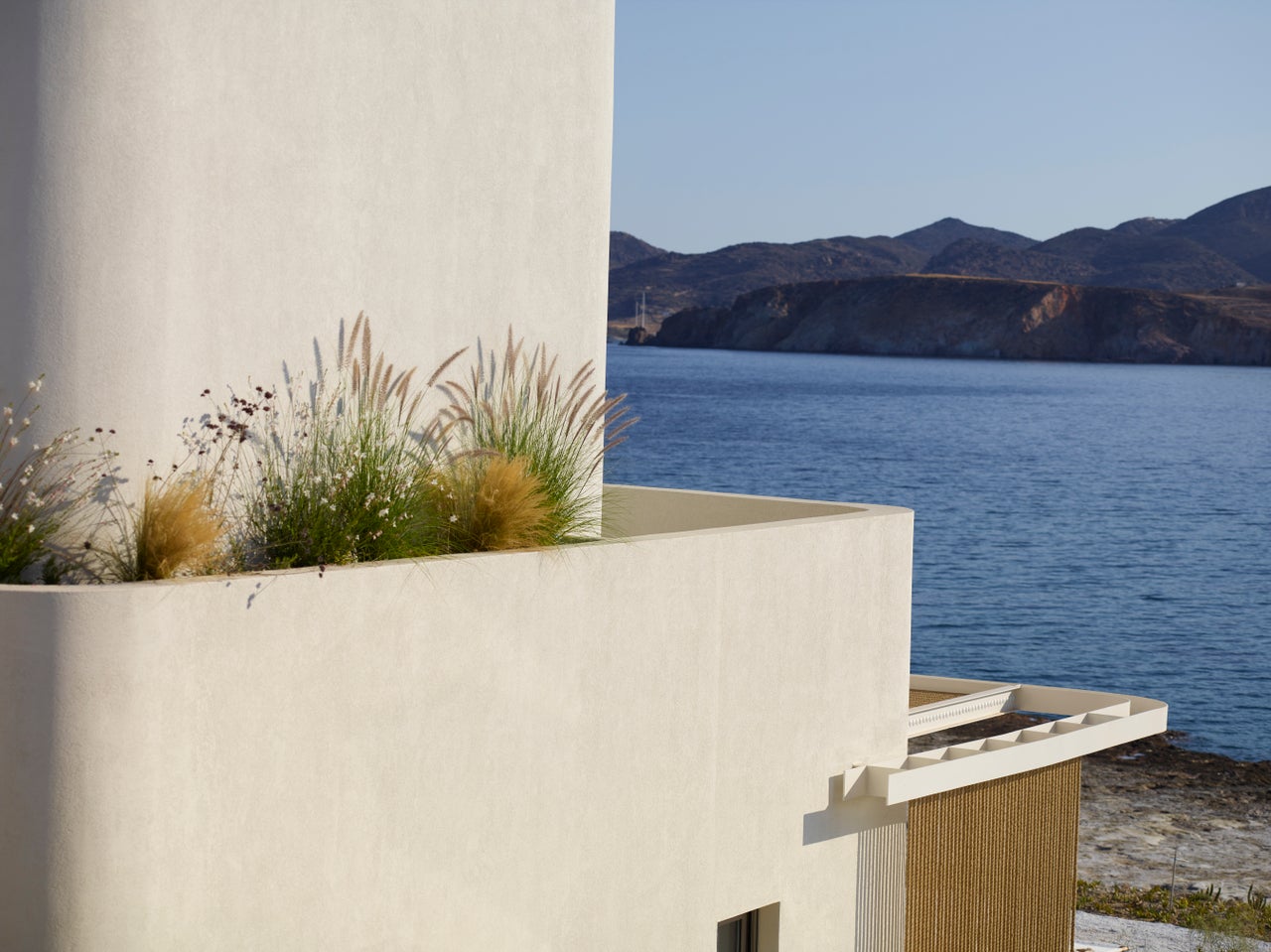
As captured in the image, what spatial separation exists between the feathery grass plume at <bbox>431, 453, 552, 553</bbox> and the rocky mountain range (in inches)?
5494

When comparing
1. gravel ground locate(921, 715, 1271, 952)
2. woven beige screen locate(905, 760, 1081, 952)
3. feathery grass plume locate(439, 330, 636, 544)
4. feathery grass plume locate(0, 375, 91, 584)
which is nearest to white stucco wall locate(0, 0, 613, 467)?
feathery grass plume locate(0, 375, 91, 584)

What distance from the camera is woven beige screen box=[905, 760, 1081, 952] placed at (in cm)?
827

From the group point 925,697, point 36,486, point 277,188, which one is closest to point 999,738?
point 925,697

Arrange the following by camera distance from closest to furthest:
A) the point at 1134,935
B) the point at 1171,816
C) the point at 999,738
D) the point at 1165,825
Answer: the point at 999,738
the point at 1134,935
the point at 1165,825
the point at 1171,816

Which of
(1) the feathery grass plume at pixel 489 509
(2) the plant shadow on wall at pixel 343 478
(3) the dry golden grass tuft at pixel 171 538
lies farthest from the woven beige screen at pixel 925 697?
(3) the dry golden grass tuft at pixel 171 538

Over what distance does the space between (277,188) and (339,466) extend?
1.13m

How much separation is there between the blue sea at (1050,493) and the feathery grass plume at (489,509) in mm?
1792

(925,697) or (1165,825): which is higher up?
(925,697)

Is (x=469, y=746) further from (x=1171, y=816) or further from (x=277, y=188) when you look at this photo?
(x=1171, y=816)

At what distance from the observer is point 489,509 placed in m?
5.96

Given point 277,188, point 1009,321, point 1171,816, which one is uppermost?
point 1009,321

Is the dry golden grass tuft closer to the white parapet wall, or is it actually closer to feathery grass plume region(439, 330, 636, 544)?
the white parapet wall

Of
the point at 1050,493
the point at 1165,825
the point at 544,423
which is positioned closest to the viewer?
the point at 544,423

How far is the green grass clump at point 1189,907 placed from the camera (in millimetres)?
14773
